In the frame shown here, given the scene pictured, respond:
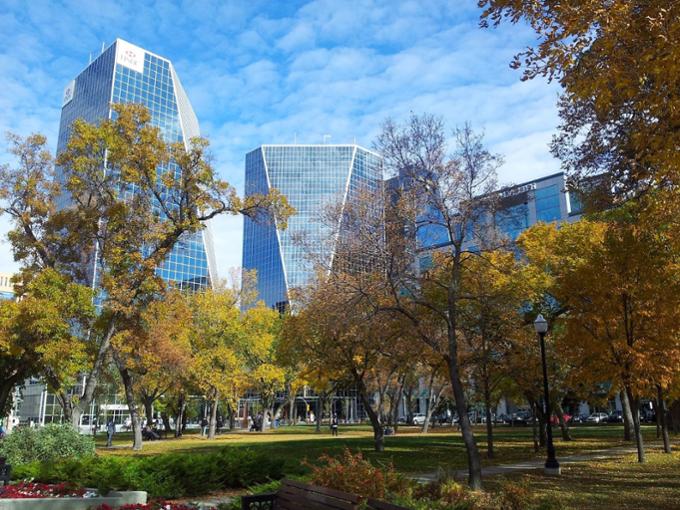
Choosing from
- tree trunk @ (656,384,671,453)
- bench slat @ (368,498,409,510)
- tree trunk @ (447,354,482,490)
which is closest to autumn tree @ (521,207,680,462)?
tree trunk @ (656,384,671,453)

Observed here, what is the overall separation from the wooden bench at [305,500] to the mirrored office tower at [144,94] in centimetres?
9409

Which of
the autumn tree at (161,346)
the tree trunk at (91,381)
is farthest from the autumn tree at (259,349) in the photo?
the tree trunk at (91,381)

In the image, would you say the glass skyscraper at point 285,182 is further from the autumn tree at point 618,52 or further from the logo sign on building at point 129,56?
the autumn tree at point 618,52

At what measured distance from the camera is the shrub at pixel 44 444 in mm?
14945

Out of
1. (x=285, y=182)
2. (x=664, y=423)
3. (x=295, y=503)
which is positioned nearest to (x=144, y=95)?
(x=285, y=182)

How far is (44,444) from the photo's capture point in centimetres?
1526

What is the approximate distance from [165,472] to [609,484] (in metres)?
11.0

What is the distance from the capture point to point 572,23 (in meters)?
6.92

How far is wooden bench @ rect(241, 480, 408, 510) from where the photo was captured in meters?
5.73

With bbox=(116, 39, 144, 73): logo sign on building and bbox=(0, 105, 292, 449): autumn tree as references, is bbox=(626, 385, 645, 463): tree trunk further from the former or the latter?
bbox=(116, 39, 144, 73): logo sign on building

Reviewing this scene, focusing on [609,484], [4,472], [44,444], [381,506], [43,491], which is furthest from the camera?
[44,444]

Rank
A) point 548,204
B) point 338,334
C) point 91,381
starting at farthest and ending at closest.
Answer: point 548,204 < point 338,334 < point 91,381

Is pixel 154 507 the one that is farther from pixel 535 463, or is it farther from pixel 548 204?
pixel 548 204

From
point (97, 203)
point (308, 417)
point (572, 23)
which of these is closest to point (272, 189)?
point (97, 203)
